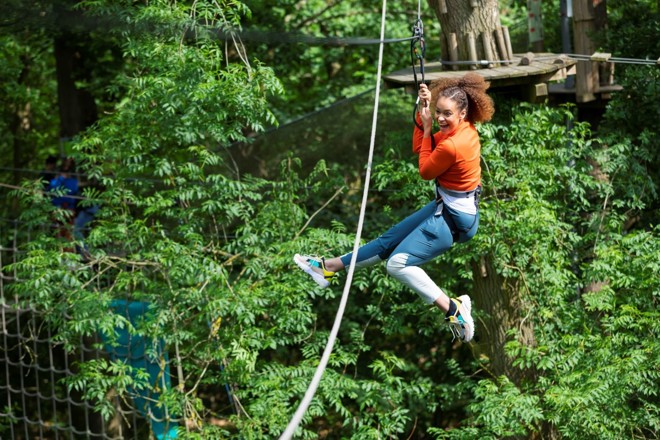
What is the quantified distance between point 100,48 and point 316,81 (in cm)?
219

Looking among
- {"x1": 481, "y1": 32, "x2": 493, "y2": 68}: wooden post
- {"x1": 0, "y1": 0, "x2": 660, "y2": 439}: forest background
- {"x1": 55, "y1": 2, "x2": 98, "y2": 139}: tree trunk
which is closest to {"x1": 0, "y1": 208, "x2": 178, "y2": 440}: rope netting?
{"x1": 0, "y1": 0, "x2": 660, "y2": 439}: forest background

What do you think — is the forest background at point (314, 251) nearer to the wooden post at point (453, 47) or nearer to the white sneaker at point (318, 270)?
the wooden post at point (453, 47)

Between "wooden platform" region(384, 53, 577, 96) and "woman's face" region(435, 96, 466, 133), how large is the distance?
1436 mm

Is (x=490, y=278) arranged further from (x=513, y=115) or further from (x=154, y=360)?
(x=154, y=360)

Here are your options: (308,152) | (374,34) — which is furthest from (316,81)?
(308,152)

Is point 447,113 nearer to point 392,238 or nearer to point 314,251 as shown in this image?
point 392,238

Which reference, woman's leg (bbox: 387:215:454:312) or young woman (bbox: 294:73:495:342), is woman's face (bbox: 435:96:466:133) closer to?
young woman (bbox: 294:73:495:342)

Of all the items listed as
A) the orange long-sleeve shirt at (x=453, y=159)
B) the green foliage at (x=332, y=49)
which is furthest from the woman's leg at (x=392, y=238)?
the green foliage at (x=332, y=49)

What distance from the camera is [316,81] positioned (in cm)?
948

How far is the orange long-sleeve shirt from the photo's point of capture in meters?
3.47

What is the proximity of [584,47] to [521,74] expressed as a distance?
1647 millimetres

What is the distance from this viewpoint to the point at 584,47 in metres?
6.47

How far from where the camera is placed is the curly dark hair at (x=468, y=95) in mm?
3559

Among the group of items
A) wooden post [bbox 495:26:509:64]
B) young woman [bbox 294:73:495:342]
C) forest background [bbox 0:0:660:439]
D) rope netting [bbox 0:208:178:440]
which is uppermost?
wooden post [bbox 495:26:509:64]
